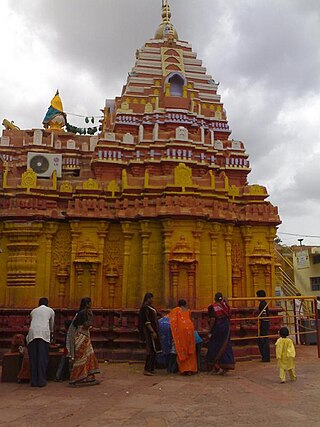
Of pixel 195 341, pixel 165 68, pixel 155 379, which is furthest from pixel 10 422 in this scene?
pixel 165 68

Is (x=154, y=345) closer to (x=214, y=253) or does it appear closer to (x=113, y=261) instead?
(x=214, y=253)

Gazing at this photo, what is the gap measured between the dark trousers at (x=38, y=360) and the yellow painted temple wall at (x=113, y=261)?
5.05 metres

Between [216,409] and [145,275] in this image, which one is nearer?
[216,409]

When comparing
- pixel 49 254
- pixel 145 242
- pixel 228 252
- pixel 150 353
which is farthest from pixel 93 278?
pixel 150 353

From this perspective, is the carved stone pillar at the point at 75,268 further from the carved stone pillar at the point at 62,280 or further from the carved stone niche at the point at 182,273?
the carved stone niche at the point at 182,273

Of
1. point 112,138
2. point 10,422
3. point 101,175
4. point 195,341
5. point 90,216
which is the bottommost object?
point 10,422

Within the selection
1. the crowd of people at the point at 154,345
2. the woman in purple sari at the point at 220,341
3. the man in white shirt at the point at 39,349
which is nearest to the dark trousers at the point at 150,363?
the crowd of people at the point at 154,345

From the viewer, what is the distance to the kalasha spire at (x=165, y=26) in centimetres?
2641

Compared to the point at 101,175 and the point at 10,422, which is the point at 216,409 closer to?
the point at 10,422

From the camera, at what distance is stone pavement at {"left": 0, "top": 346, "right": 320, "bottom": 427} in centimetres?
558

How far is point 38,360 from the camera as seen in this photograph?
26.5 feet

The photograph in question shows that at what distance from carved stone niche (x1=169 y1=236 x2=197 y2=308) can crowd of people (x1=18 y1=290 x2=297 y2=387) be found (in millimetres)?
2767

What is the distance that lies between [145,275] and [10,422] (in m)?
7.69

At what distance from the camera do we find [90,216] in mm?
13695
